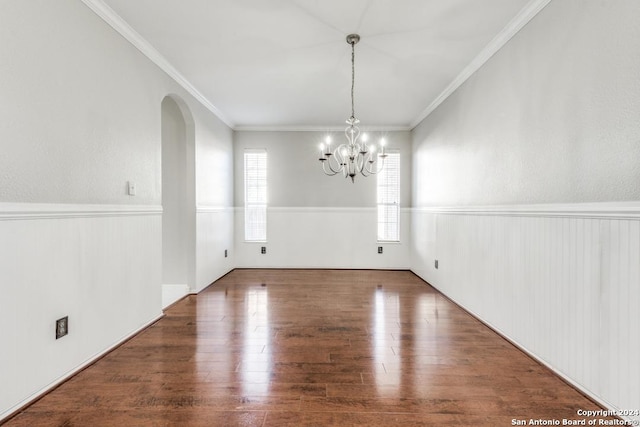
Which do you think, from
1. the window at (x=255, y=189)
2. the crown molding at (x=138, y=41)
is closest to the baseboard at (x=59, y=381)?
the crown molding at (x=138, y=41)

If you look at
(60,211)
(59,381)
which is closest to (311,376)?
(59,381)

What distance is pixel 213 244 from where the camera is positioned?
4.91 meters

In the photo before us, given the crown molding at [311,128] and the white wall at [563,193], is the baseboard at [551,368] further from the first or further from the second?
the crown molding at [311,128]

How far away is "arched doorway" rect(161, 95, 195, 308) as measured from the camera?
4215 millimetres

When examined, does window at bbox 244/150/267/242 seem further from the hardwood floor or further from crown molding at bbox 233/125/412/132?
the hardwood floor

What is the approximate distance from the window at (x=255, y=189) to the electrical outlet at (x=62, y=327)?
3919 mm

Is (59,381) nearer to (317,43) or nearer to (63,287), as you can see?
(63,287)

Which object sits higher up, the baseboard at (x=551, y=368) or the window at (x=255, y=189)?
the window at (x=255, y=189)

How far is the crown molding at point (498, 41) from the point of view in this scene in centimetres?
234

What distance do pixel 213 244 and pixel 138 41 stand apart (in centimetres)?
290

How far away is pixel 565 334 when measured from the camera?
2066 mm

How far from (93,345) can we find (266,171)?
4.11 m

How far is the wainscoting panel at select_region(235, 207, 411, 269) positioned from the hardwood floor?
2478mm

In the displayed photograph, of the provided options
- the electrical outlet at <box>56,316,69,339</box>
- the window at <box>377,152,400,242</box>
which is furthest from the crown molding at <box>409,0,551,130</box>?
the electrical outlet at <box>56,316,69,339</box>
